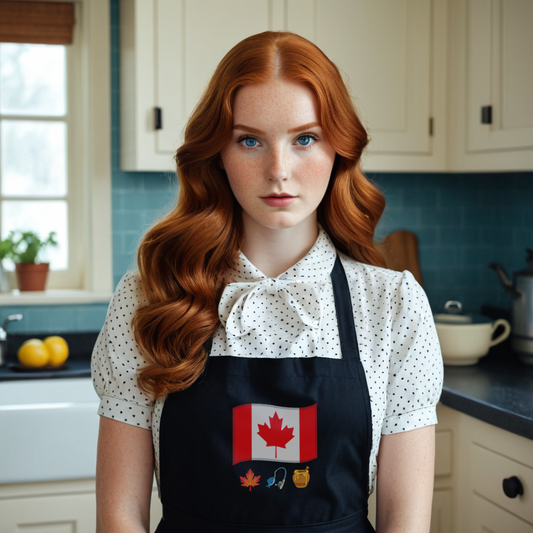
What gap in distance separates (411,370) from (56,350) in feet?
5.24

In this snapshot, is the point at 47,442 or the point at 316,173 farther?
the point at 47,442

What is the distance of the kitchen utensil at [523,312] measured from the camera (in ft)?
7.43

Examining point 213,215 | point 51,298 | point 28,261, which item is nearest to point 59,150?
point 28,261

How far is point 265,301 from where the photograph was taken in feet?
4.02

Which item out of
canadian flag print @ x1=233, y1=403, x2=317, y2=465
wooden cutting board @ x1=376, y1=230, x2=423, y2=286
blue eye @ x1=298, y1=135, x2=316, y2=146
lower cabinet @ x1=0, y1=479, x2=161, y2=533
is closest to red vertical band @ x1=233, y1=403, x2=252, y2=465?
canadian flag print @ x1=233, y1=403, x2=317, y2=465

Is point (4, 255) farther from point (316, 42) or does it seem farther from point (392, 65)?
point (392, 65)

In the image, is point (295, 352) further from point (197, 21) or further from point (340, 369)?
point (197, 21)

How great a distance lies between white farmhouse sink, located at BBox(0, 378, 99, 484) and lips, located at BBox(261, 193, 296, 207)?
3.75 ft

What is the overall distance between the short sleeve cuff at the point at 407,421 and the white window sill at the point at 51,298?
65.3 inches

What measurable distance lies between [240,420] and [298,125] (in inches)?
18.7

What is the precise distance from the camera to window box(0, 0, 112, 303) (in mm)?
2656

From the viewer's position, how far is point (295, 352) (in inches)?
46.9

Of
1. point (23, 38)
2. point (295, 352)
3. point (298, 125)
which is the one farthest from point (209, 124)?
point (23, 38)

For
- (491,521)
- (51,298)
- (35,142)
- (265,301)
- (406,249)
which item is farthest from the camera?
(406,249)
